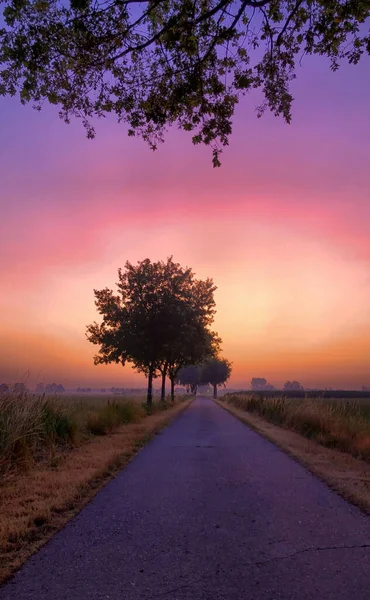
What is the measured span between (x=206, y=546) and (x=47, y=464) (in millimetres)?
5903

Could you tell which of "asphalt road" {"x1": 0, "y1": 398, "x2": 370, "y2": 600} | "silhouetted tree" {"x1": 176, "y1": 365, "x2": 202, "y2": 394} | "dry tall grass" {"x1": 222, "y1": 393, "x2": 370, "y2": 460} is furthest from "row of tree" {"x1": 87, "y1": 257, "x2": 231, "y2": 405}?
"silhouetted tree" {"x1": 176, "y1": 365, "x2": 202, "y2": 394}

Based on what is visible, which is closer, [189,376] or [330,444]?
[330,444]

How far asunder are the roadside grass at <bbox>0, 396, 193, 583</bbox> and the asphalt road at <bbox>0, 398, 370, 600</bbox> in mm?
310

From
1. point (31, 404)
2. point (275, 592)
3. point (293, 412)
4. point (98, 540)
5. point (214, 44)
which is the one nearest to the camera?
point (275, 592)

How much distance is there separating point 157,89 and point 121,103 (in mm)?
665

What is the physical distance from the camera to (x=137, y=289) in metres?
31.2

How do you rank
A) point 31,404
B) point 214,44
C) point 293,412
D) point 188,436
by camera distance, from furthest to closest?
Answer: point 293,412, point 188,436, point 31,404, point 214,44

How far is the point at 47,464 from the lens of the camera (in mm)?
9977

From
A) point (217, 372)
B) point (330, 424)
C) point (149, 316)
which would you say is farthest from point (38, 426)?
point (217, 372)

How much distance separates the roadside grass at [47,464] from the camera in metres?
5.54

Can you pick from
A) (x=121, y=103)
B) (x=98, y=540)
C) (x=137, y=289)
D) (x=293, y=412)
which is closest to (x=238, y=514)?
(x=98, y=540)

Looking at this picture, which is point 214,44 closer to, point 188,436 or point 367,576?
point 367,576

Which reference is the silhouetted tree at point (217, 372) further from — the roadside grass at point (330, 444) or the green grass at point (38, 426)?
the green grass at point (38, 426)

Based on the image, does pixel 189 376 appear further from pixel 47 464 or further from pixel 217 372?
pixel 47 464
